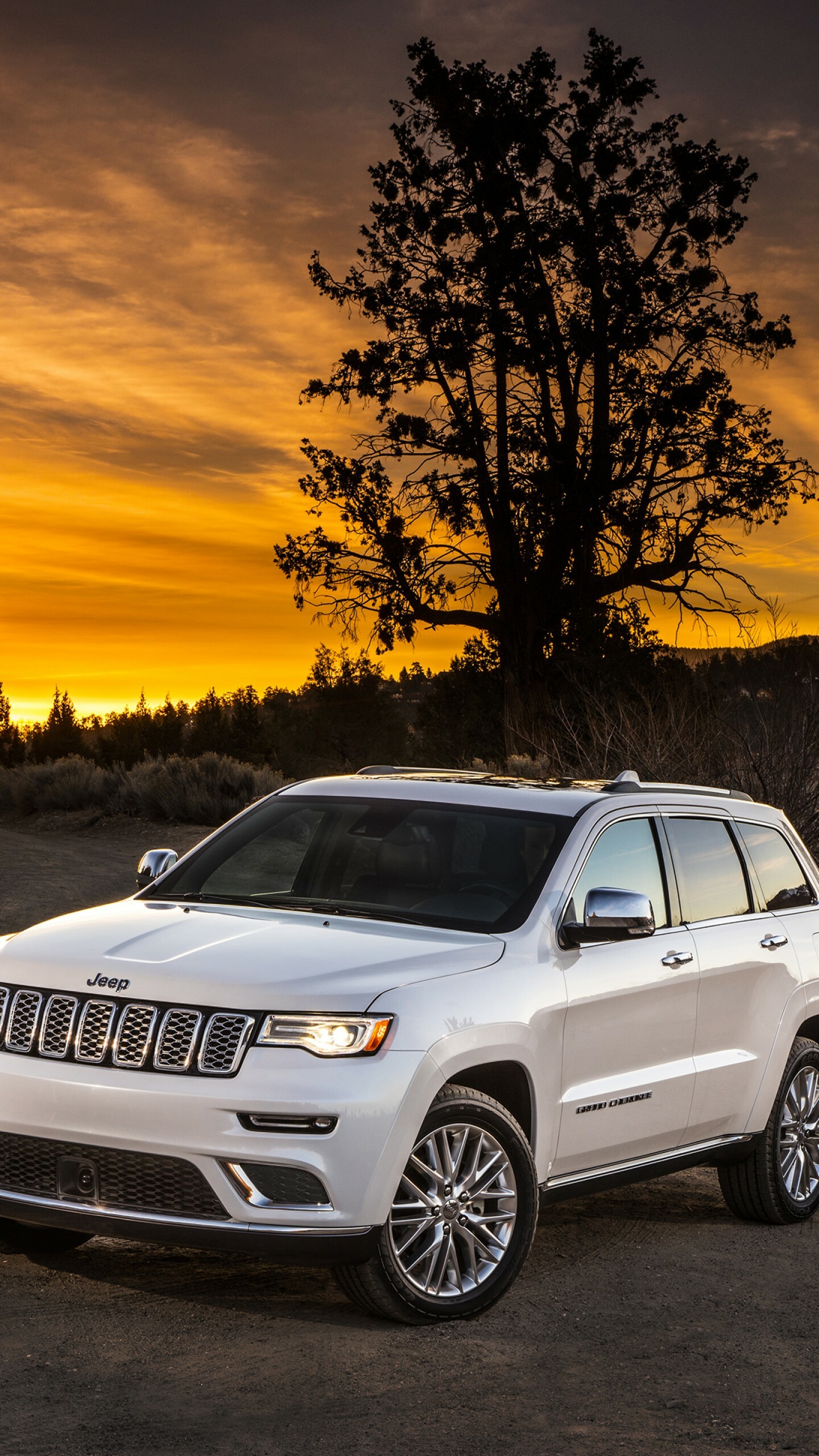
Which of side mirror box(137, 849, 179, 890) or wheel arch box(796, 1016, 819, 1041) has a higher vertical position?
side mirror box(137, 849, 179, 890)

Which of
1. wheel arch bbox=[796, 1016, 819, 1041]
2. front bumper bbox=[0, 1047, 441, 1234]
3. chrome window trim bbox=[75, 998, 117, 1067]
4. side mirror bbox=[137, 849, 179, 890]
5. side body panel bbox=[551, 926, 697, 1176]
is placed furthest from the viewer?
wheel arch bbox=[796, 1016, 819, 1041]

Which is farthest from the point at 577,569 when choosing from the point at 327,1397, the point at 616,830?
the point at 327,1397

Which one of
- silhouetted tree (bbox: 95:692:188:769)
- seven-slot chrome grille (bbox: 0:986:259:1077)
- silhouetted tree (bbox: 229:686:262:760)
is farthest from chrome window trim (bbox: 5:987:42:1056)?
silhouetted tree (bbox: 229:686:262:760)

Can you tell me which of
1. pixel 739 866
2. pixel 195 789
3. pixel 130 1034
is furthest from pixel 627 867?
pixel 195 789

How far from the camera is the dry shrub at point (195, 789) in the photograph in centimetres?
2938

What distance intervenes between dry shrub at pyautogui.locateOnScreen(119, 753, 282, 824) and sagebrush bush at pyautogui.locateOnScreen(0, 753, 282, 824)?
0.01 metres

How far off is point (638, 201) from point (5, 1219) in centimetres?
3267

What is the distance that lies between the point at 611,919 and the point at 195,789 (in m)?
24.2

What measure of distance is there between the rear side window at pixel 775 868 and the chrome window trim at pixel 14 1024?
345 cm

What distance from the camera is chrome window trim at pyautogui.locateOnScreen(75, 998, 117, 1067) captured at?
5.36 meters

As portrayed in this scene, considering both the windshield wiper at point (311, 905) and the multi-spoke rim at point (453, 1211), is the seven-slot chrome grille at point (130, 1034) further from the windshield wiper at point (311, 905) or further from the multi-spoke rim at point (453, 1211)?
the windshield wiper at point (311, 905)

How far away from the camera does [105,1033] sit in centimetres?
539

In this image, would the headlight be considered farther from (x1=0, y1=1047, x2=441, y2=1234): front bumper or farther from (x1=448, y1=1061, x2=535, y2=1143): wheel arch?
(x1=448, y1=1061, x2=535, y2=1143): wheel arch

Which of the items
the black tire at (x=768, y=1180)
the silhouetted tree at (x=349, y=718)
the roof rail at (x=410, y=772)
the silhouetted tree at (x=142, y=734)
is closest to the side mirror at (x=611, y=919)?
the roof rail at (x=410, y=772)
